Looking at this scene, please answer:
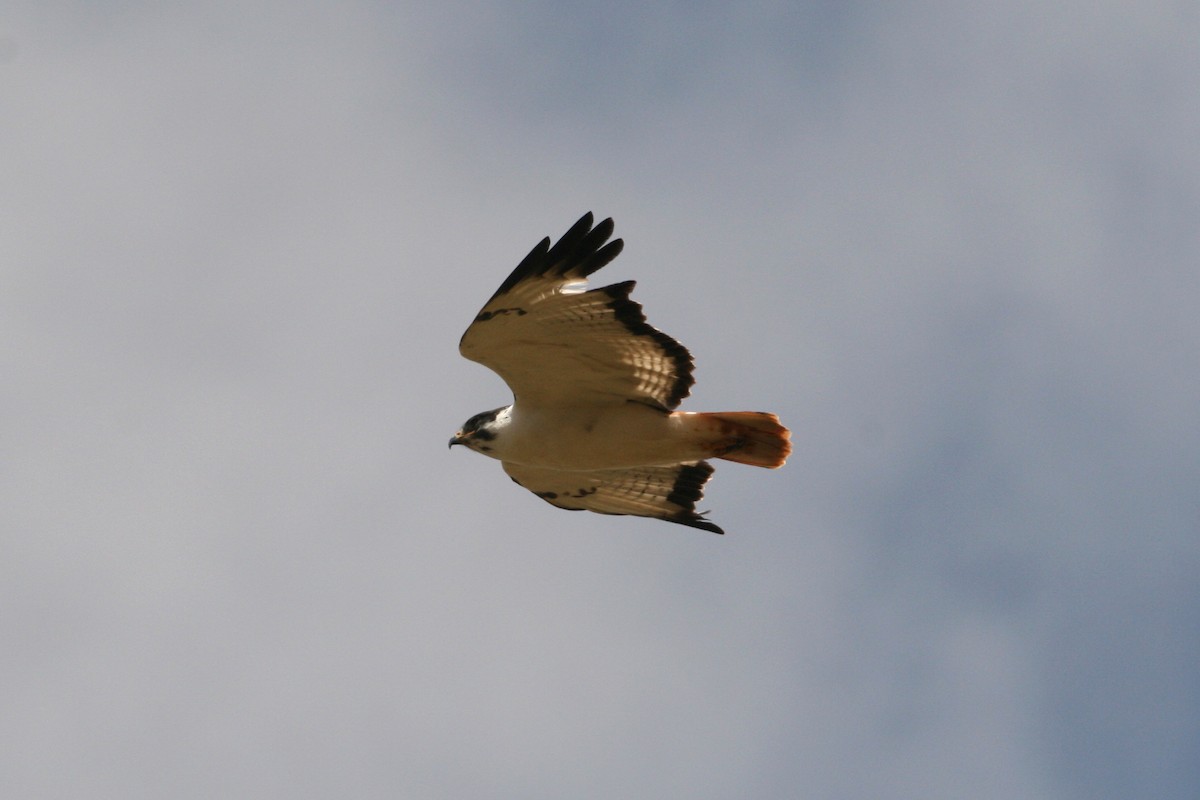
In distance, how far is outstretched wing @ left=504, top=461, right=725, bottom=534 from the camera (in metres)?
13.0

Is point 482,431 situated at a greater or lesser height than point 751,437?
lesser

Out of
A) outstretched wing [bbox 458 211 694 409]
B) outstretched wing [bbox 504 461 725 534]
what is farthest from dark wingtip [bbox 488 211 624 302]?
outstretched wing [bbox 504 461 725 534]

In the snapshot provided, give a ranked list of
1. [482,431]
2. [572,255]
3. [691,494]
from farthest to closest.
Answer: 1. [691,494]
2. [482,431]
3. [572,255]

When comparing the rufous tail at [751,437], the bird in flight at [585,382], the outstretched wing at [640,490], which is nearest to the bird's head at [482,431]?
the bird in flight at [585,382]

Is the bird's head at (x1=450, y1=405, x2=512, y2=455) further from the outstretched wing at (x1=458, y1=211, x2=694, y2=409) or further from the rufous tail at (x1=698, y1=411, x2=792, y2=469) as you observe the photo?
the rufous tail at (x1=698, y1=411, x2=792, y2=469)

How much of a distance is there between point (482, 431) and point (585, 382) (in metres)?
0.90

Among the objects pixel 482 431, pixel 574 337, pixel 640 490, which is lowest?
pixel 482 431

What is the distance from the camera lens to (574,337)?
11.3m

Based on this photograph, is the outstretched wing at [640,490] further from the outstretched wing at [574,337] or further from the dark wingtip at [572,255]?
the dark wingtip at [572,255]

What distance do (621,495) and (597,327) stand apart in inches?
92.9

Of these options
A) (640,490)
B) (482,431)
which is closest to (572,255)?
(482,431)

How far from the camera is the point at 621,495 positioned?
13.2m

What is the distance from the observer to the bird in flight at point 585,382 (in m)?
10.9

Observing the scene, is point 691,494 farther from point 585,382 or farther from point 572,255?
point 572,255
